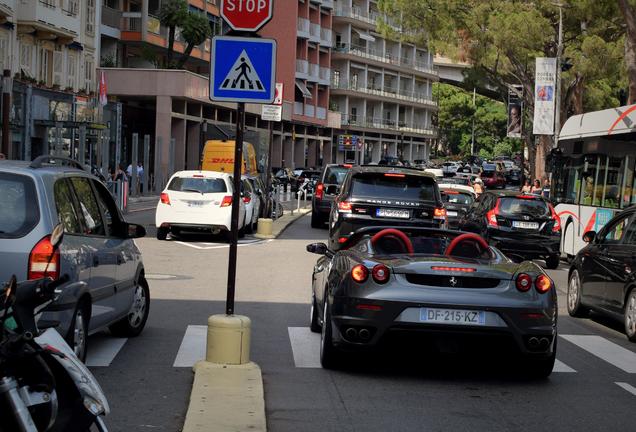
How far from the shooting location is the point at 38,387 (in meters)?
4.55

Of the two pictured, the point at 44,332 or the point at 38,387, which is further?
the point at 44,332

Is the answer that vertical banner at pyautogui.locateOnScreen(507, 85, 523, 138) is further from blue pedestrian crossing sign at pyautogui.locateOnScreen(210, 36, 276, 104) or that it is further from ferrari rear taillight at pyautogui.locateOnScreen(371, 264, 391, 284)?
ferrari rear taillight at pyautogui.locateOnScreen(371, 264, 391, 284)

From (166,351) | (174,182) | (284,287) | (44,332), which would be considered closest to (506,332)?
(166,351)

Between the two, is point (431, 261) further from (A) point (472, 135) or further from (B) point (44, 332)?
(A) point (472, 135)

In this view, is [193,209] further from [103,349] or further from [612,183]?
[103,349]

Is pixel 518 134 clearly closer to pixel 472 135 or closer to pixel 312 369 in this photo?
pixel 312 369

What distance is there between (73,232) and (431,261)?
117 inches

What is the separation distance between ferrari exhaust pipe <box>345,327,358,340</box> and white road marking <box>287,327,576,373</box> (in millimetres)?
802

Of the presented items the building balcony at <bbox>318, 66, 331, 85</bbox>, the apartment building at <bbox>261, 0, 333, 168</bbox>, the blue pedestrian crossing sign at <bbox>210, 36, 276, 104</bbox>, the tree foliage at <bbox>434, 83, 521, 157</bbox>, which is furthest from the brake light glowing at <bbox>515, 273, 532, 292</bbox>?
the tree foliage at <bbox>434, 83, 521, 157</bbox>

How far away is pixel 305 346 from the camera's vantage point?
11305 mm

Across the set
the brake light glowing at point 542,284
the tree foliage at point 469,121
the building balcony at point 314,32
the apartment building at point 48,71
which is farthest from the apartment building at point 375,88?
the brake light glowing at point 542,284

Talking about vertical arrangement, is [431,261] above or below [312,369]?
above

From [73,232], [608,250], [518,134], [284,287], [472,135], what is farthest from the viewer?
[472,135]

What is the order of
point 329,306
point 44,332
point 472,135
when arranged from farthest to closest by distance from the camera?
point 472,135
point 329,306
point 44,332
